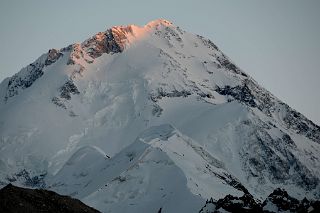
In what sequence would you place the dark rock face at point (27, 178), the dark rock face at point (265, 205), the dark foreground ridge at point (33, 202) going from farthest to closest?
the dark rock face at point (27, 178) < the dark rock face at point (265, 205) < the dark foreground ridge at point (33, 202)

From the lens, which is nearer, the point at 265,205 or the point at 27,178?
the point at 265,205

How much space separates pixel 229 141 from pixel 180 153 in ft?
264

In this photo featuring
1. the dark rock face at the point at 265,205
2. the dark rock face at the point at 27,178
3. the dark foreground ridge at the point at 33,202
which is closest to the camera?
the dark foreground ridge at the point at 33,202

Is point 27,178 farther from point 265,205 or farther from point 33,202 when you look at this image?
point 33,202

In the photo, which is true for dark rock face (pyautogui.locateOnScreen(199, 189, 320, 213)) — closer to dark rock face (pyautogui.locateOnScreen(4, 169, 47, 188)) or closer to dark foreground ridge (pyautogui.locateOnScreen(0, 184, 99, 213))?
dark foreground ridge (pyautogui.locateOnScreen(0, 184, 99, 213))

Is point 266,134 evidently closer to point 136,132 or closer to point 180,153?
point 136,132

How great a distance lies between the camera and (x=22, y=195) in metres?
45.7

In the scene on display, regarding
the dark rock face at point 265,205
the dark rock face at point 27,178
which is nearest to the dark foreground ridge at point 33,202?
the dark rock face at point 265,205

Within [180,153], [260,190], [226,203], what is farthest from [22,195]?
[260,190]

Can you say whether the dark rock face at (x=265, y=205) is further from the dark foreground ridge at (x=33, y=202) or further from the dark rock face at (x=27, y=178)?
the dark rock face at (x=27, y=178)

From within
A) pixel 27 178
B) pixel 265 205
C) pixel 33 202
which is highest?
pixel 27 178

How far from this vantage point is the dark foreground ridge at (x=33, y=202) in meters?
44.0

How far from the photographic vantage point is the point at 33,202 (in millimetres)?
45438

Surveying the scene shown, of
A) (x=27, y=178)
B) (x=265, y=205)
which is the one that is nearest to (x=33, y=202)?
(x=265, y=205)
